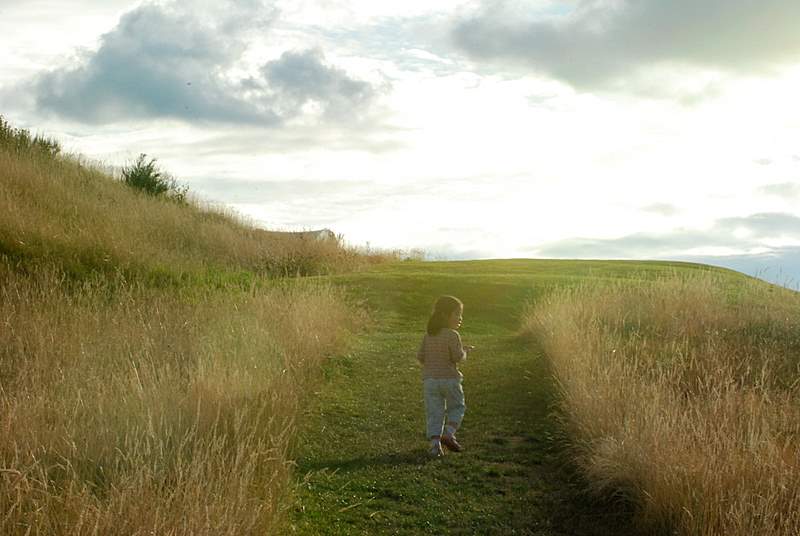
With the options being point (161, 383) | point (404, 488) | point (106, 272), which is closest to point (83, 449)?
point (161, 383)

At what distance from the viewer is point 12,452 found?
19.7 ft

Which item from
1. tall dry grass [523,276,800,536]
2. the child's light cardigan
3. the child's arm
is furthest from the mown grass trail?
the child's arm

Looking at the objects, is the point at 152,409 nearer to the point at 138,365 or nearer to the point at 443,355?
the point at 138,365

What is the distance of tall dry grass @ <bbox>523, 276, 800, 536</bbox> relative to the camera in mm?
5703

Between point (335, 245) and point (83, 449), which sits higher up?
point (335, 245)

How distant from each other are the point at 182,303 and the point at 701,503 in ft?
29.0

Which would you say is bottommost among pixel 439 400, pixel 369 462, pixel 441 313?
pixel 369 462

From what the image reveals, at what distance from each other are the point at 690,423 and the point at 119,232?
14.1 metres

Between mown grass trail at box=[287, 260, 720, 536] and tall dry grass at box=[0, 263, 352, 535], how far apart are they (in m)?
0.46

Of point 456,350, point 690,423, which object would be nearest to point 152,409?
point 456,350

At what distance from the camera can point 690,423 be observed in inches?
259

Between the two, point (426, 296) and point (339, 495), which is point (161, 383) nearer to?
point (339, 495)

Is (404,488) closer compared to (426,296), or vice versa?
(404,488)

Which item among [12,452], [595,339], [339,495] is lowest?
[339,495]
